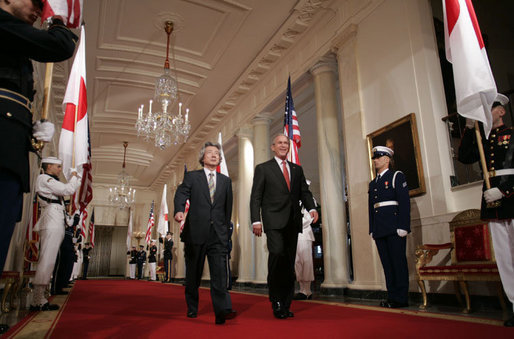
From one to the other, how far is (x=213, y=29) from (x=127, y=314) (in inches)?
254

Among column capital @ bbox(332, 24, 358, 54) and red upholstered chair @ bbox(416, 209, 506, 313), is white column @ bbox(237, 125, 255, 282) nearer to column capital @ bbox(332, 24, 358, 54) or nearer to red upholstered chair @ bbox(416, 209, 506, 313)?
column capital @ bbox(332, 24, 358, 54)

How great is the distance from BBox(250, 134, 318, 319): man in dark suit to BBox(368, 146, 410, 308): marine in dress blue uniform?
1.13 meters

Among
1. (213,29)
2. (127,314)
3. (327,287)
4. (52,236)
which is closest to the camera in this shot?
(127,314)

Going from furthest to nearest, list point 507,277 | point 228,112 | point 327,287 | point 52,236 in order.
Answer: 1. point 228,112
2. point 327,287
3. point 52,236
4. point 507,277

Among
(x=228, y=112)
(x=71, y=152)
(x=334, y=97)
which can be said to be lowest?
(x=71, y=152)

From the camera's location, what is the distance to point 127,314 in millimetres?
3615

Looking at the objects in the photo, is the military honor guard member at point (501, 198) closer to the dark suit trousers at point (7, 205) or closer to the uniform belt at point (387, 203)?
the uniform belt at point (387, 203)

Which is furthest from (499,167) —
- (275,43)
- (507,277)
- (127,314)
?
(275,43)

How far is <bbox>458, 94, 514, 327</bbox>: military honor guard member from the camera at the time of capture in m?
2.90

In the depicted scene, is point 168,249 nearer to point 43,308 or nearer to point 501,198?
point 43,308

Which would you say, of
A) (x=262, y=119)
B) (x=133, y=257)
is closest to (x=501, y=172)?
(x=262, y=119)

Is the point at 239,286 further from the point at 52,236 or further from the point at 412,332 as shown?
the point at 412,332

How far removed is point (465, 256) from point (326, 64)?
4660 mm

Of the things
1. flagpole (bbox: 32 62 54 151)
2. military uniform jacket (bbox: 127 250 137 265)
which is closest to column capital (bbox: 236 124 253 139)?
flagpole (bbox: 32 62 54 151)
